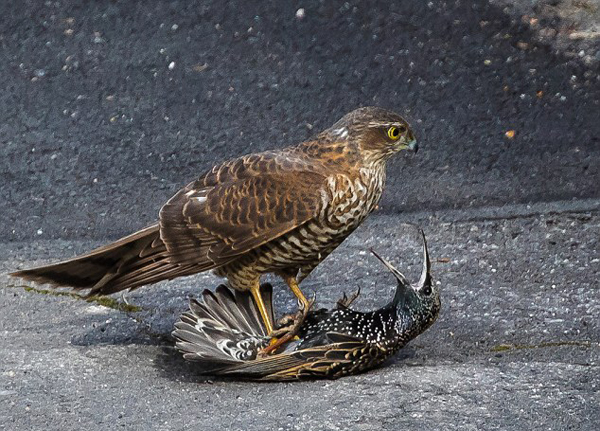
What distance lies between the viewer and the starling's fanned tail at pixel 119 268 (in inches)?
199

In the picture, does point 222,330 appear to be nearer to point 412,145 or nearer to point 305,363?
point 305,363

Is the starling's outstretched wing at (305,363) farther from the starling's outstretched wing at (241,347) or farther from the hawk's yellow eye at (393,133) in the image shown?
the hawk's yellow eye at (393,133)

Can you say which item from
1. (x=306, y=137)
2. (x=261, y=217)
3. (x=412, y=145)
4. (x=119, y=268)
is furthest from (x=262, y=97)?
(x=261, y=217)

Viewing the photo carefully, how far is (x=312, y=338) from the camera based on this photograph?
4.86 metres

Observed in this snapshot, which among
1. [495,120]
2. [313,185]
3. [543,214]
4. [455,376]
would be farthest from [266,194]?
[495,120]

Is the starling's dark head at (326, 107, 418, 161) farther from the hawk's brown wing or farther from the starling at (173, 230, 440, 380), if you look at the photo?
the starling at (173, 230, 440, 380)

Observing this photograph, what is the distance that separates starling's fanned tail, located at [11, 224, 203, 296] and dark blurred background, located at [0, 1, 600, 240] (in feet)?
5.21

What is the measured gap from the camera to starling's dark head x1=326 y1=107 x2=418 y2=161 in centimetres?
506

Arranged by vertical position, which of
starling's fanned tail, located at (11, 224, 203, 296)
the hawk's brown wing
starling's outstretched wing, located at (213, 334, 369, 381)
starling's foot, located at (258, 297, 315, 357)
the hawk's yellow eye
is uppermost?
the hawk's yellow eye

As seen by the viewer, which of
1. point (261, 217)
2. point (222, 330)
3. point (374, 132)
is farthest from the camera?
point (374, 132)

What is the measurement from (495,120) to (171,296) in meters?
2.84

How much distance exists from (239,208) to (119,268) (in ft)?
2.15

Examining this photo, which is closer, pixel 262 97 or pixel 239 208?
pixel 239 208

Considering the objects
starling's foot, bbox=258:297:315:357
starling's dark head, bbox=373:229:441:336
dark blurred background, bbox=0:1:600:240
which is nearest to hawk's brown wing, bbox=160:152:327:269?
starling's foot, bbox=258:297:315:357
